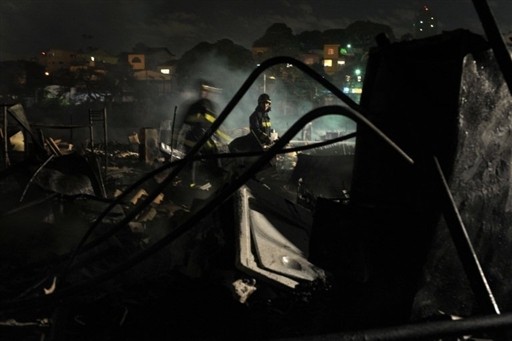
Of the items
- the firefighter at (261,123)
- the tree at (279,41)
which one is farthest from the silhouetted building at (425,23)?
the firefighter at (261,123)

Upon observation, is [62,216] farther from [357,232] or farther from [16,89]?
[16,89]

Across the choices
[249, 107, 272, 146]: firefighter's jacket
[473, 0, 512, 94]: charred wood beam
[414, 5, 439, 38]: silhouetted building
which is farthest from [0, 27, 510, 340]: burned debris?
[414, 5, 439, 38]: silhouetted building

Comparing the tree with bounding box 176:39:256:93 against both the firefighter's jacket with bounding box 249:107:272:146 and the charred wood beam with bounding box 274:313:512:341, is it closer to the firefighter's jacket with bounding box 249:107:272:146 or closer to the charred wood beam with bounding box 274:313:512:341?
the firefighter's jacket with bounding box 249:107:272:146

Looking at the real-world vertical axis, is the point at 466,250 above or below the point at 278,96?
below

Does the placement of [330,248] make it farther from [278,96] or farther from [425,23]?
[425,23]

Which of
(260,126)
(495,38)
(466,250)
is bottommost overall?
(466,250)

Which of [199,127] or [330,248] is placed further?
[199,127]

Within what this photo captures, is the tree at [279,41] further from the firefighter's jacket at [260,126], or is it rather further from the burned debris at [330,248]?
the burned debris at [330,248]

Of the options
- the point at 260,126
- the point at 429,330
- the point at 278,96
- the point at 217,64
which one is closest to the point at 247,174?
the point at 429,330

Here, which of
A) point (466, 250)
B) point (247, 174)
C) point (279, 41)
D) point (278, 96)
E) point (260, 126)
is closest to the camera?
point (247, 174)

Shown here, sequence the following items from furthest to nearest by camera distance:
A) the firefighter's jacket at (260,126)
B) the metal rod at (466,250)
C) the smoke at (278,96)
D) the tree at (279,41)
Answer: the tree at (279,41) < the smoke at (278,96) < the firefighter's jacket at (260,126) < the metal rod at (466,250)

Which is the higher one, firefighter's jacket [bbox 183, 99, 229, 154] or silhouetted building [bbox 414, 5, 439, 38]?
silhouetted building [bbox 414, 5, 439, 38]

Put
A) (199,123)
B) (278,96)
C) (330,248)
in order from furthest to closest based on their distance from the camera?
(278,96), (199,123), (330,248)

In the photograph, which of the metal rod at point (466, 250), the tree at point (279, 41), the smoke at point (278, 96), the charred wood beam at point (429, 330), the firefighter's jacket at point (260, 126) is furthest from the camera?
the tree at point (279, 41)
